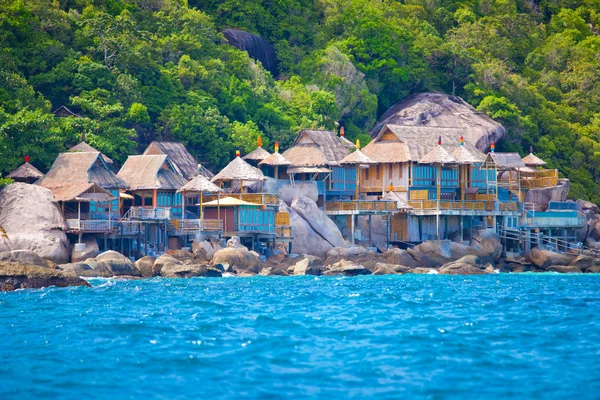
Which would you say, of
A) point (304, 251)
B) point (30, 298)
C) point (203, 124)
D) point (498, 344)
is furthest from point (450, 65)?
point (498, 344)

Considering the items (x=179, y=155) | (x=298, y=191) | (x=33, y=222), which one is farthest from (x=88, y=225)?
(x=298, y=191)

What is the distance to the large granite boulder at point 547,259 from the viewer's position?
55.5 metres

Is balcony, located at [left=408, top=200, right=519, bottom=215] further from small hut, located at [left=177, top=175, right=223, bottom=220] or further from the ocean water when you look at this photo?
the ocean water

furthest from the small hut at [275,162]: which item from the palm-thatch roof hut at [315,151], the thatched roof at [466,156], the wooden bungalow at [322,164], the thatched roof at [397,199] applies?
the thatched roof at [466,156]

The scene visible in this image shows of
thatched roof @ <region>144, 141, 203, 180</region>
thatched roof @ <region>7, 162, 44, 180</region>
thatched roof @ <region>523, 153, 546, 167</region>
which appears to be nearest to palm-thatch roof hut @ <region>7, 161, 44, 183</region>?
thatched roof @ <region>7, 162, 44, 180</region>

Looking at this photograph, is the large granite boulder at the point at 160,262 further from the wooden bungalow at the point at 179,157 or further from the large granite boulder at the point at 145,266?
the wooden bungalow at the point at 179,157

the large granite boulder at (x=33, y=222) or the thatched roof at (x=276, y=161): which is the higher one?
the thatched roof at (x=276, y=161)

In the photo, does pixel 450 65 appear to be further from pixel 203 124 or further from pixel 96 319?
pixel 96 319

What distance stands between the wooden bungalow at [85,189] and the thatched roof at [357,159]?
1282 centimetres

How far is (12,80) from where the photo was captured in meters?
54.2

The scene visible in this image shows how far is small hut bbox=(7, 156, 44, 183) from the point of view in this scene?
1987 inches

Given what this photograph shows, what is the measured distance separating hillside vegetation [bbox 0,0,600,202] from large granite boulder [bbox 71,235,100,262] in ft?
20.4

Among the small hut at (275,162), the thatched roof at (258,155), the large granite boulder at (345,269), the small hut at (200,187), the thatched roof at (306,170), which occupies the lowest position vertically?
the large granite boulder at (345,269)

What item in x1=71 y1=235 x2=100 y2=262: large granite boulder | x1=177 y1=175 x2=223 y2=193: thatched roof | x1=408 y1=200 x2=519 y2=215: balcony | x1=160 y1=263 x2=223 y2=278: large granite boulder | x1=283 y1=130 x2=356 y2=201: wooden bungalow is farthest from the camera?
x1=283 y1=130 x2=356 y2=201: wooden bungalow
